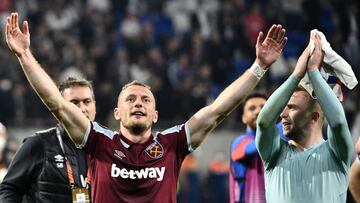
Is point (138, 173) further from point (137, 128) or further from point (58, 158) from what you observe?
point (58, 158)

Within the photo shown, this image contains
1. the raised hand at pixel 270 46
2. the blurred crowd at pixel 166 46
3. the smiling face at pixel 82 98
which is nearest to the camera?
the raised hand at pixel 270 46

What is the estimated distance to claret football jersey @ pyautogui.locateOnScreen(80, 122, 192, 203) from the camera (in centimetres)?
443

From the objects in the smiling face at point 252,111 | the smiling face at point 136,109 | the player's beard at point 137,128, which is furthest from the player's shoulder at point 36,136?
the smiling face at point 252,111

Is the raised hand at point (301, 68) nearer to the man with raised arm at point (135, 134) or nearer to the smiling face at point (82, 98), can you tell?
the man with raised arm at point (135, 134)

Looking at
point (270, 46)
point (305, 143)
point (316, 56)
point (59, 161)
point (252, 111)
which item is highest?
point (252, 111)

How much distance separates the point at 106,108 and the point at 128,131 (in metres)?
7.80

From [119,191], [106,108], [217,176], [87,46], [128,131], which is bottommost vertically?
[119,191]

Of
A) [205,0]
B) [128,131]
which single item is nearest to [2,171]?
[128,131]

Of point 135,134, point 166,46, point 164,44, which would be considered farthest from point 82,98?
point 164,44

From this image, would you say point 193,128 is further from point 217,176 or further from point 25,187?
point 217,176

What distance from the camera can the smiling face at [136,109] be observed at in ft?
15.1

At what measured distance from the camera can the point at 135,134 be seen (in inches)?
183

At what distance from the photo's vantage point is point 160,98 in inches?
500

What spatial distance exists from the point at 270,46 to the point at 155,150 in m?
0.92
